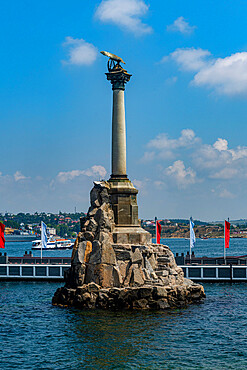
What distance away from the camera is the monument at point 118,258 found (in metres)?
39.0

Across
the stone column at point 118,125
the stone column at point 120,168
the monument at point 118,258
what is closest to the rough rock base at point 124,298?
the monument at point 118,258

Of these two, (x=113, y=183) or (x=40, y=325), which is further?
(x=113, y=183)

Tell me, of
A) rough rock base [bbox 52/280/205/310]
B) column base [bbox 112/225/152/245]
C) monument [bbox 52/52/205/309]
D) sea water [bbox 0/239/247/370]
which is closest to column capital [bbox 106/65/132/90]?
monument [bbox 52/52/205/309]

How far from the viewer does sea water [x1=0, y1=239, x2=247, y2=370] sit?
26188 millimetres

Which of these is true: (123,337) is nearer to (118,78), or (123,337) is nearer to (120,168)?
(120,168)

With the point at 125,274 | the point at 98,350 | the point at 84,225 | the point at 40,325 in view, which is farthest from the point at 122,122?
the point at 98,350

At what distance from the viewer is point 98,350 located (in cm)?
2794

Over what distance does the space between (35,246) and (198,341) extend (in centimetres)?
15273

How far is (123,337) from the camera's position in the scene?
30391 millimetres

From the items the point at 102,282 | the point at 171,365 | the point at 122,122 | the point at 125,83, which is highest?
the point at 125,83

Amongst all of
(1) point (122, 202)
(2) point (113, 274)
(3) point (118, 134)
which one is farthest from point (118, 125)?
(2) point (113, 274)

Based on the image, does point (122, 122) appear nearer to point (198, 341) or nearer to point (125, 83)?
point (125, 83)

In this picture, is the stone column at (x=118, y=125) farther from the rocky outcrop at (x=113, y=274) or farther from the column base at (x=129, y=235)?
the column base at (x=129, y=235)

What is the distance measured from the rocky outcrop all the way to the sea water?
4.39 feet
